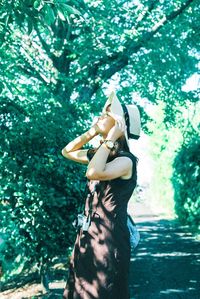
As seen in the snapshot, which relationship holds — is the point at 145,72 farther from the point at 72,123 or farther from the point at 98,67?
the point at 72,123

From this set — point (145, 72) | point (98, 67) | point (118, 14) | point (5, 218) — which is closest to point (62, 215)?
point (5, 218)

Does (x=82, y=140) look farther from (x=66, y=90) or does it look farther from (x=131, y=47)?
(x=131, y=47)

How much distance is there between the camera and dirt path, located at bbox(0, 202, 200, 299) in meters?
5.95

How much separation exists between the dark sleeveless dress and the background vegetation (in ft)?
4.08

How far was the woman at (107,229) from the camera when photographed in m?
2.72

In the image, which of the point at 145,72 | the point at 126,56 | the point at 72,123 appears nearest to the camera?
the point at 72,123

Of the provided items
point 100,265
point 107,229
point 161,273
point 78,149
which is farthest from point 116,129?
point 161,273

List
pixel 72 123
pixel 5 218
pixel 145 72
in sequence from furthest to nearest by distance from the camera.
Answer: pixel 145 72 → pixel 72 123 → pixel 5 218

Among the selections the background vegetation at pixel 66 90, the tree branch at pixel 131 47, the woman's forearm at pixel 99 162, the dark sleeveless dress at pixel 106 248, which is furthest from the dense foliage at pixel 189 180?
the woman's forearm at pixel 99 162

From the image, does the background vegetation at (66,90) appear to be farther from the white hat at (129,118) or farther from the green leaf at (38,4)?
the white hat at (129,118)

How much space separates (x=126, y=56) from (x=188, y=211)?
6871mm

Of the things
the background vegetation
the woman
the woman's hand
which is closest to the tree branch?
the background vegetation

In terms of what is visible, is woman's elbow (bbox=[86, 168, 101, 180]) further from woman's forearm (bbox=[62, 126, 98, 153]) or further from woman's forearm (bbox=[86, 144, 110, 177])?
woman's forearm (bbox=[62, 126, 98, 153])

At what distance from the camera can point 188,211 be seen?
14141mm
